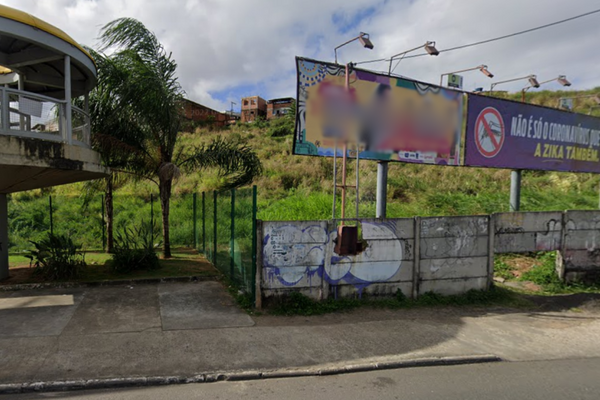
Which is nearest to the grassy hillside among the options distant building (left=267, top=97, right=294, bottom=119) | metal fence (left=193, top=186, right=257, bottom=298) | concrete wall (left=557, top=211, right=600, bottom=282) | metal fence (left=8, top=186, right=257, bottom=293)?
metal fence (left=8, top=186, right=257, bottom=293)

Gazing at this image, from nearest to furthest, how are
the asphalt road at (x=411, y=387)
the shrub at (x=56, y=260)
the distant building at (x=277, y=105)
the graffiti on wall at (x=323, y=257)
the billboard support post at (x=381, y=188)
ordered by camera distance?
the asphalt road at (x=411, y=387), the graffiti on wall at (x=323, y=257), the billboard support post at (x=381, y=188), the shrub at (x=56, y=260), the distant building at (x=277, y=105)

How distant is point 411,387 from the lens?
4199 millimetres

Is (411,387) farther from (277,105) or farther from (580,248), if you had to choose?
(277,105)

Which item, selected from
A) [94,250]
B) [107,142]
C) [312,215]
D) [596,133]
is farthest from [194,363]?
[596,133]

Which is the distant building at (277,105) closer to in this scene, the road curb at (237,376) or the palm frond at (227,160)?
the palm frond at (227,160)

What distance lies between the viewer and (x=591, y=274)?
9.10 metres

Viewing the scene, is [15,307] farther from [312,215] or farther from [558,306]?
[558,306]

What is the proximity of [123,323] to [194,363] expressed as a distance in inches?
76.8

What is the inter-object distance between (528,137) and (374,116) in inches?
242

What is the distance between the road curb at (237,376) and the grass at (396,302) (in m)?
1.96

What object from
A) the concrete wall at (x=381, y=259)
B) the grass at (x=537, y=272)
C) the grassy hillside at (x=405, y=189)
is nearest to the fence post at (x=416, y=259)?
the concrete wall at (x=381, y=259)

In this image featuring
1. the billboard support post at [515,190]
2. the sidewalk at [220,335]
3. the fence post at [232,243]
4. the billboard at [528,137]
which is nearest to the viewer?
the sidewalk at [220,335]

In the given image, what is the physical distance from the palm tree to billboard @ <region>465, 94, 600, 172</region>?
20.6 feet

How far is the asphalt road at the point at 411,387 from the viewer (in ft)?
13.0
